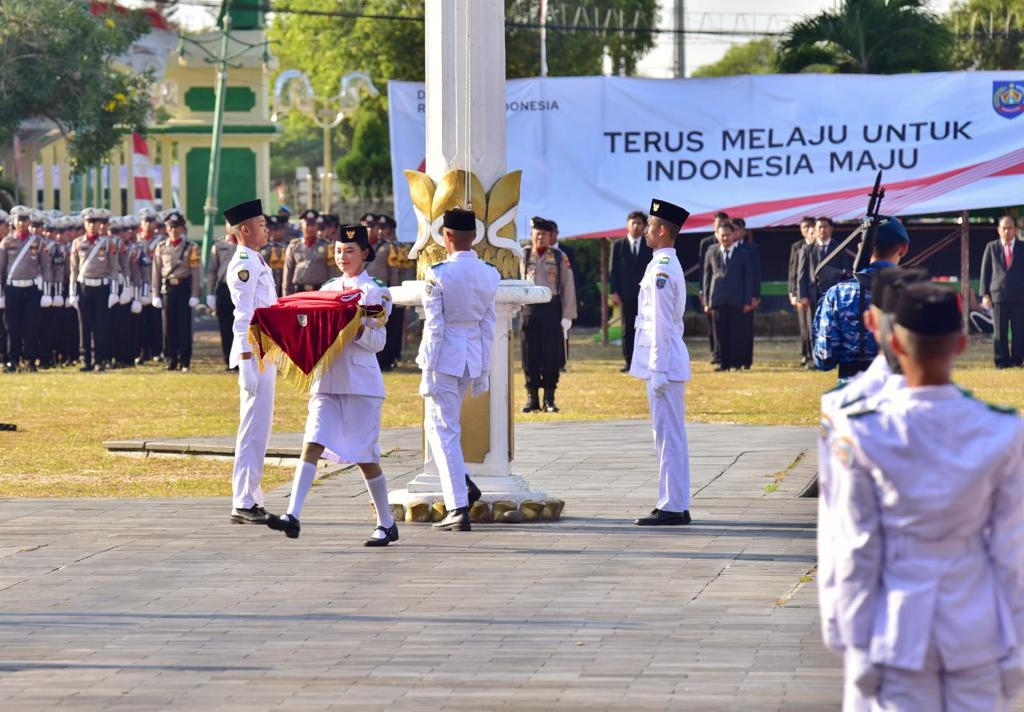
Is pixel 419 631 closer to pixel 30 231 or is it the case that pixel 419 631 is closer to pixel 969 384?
pixel 969 384

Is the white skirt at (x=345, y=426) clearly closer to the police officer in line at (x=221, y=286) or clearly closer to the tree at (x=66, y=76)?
the police officer in line at (x=221, y=286)

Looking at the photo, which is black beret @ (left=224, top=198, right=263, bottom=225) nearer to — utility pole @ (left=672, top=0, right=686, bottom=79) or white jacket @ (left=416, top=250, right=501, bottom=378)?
white jacket @ (left=416, top=250, right=501, bottom=378)

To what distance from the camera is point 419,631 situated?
818 centimetres

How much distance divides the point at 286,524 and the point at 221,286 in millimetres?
15504

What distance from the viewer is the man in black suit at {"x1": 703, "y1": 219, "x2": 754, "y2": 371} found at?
24859 millimetres

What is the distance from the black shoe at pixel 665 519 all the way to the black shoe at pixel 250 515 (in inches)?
84.5

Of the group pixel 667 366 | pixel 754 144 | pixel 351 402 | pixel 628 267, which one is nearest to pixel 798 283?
pixel 628 267

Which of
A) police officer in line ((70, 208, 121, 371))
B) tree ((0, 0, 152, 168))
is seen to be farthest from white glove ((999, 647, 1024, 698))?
tree ((0, 0, 152, 168))

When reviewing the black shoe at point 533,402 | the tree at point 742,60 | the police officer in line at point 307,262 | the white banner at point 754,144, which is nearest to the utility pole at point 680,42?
the white banner at point 754,144

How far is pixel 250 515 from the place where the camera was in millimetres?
11461

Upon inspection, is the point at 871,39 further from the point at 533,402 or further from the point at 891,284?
the point at 891,284

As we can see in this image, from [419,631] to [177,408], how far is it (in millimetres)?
12403

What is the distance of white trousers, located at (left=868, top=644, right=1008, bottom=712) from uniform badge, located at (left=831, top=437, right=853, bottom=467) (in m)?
0.47

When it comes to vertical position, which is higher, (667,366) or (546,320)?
(667,366)
